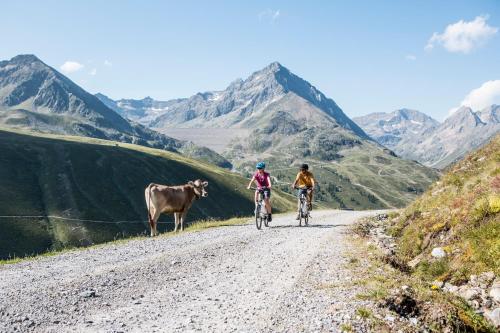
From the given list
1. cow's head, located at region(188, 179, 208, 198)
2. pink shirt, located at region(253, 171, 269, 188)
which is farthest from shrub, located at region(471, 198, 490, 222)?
cow's head, located at region(188, 179, 208, 198)

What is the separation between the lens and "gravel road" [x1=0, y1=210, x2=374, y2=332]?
9133 millimetres

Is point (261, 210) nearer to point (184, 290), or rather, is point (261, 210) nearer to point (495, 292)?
point (184, 290)

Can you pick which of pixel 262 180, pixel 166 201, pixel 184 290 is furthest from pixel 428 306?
pixel 166 201

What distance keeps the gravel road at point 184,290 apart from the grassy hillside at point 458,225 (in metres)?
2.75

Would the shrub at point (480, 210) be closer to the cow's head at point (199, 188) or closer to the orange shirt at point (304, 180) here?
the orange shirt at point (304, 180)

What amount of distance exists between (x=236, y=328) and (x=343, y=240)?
11379 millimetres

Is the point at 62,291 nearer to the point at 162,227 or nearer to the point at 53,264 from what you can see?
the point at 53,264

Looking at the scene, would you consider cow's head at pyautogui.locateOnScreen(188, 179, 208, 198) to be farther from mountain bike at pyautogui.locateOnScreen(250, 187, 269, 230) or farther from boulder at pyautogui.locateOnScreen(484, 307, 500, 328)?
boulder at pyautogui.locateOnScreen(484, 307, 500, 328)

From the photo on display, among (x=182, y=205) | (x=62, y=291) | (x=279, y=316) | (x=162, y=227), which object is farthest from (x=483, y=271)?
(x=162, y=227)

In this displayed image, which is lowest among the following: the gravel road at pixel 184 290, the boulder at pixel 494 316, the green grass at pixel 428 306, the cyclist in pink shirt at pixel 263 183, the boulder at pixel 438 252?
the gravel road at pixel 184 290

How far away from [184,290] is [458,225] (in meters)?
9.26

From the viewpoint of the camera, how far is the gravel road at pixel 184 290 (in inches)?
360

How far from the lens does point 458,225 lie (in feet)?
48.2

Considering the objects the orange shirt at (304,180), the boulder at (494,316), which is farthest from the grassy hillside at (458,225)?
the orange shirt at (304,180)
